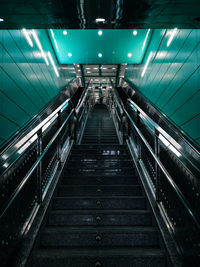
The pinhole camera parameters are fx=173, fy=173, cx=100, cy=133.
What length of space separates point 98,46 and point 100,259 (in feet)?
21.1

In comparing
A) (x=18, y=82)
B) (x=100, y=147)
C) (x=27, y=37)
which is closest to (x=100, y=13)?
(x=18, y=82)

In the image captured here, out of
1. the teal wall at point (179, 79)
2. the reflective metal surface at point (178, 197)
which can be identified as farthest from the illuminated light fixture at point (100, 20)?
the teal wall at point (179, 79)

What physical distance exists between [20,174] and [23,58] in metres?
2.60

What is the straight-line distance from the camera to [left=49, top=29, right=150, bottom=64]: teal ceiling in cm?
584

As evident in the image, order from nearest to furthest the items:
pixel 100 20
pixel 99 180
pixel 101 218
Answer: pixel 100 20 → pixel 101 218 → pixel 99 180

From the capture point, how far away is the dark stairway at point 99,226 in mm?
1530

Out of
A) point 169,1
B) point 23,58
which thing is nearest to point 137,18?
point 169,1

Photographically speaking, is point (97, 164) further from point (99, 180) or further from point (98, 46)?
point (98, 46)

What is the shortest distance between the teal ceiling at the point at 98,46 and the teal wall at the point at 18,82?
1294 millimetres

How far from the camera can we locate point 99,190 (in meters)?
→ 2.57

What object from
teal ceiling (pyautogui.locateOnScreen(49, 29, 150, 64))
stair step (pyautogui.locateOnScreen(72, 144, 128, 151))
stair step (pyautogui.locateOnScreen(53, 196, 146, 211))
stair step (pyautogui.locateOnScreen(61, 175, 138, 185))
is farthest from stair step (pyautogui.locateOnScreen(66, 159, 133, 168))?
teal ceiling (pyautogui.locateOnScreen(49, 29, 150, 64))

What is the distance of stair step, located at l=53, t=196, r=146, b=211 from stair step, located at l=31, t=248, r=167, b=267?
69 cm

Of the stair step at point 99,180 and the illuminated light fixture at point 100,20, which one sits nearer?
the illuminated light fixture at point 100,20

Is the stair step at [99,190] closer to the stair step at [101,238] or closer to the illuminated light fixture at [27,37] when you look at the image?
the stair step at [101,238]
